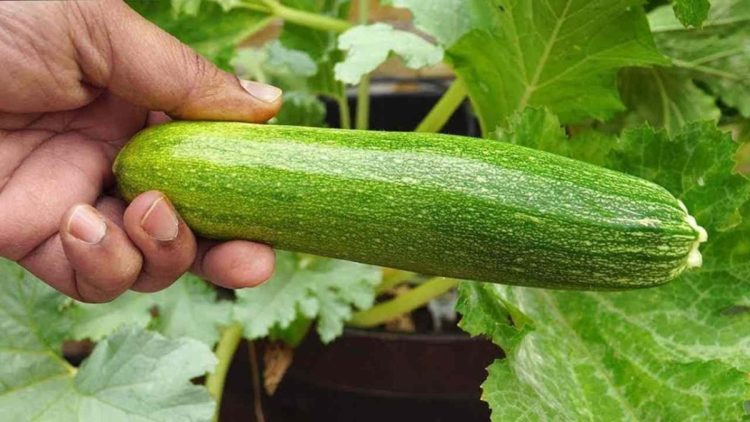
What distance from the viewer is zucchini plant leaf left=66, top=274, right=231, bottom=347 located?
50.7 inches

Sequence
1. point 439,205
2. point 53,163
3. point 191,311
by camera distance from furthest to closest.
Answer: point 191,311, point 53,163, point 439,205

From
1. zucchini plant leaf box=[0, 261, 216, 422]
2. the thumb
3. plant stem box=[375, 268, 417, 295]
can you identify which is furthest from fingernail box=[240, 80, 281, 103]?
plant stem box=[375, 268, 417, 295]

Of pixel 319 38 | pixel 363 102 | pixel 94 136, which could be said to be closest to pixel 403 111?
pixel 363 102

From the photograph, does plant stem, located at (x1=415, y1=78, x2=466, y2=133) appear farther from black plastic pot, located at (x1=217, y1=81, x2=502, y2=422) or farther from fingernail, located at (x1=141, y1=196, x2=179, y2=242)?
fingernail, located at (x1=141, y1=196, x2=179, y2=242)

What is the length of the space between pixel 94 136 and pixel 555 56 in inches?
24.2

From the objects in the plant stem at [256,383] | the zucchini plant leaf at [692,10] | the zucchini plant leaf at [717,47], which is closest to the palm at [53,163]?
the plant stem at [256,383]

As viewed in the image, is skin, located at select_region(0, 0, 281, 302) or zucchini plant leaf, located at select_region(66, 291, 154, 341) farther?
zucchini plant leaf, located at select_region(66, 291, 154, 341)

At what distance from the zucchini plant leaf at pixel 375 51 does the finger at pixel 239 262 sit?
0.26m

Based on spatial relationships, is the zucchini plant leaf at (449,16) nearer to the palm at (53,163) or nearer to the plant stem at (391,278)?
the palm at (53,163)

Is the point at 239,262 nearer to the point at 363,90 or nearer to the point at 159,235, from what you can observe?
the point at 159,235

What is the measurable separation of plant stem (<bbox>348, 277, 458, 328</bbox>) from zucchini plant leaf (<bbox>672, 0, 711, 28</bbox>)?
0.56 m

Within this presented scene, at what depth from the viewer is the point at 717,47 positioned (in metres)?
1.23

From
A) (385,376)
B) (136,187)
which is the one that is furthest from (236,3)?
(385,376)

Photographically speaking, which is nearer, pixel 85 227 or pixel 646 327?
pixel 85 227
